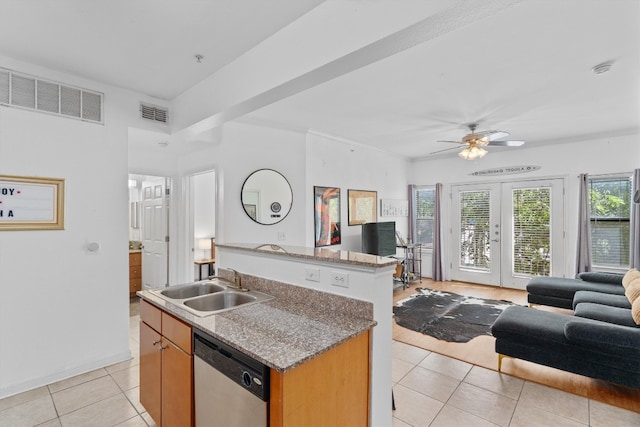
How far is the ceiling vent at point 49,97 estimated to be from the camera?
2418 mm

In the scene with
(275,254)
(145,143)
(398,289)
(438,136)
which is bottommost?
(398,289)

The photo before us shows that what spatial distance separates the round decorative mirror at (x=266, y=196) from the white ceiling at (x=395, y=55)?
0.73m

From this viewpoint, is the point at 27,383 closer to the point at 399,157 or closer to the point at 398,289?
the point at 398,289

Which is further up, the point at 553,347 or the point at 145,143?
the point at 145,143

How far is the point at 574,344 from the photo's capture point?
252cm

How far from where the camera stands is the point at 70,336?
8.91 feet

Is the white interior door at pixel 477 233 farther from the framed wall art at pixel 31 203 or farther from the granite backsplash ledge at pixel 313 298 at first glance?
the framed wall art at pixel 31 203

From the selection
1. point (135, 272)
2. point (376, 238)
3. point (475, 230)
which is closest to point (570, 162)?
point (475, 230)

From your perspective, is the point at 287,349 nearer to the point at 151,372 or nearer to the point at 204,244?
the point at 151,372

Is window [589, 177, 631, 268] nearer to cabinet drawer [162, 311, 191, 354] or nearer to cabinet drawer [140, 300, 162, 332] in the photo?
cabinet drawer [162, 311, 191, 354]

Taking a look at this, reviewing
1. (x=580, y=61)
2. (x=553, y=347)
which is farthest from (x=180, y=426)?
(x=580, y=61)

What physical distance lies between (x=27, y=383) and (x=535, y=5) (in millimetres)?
4521

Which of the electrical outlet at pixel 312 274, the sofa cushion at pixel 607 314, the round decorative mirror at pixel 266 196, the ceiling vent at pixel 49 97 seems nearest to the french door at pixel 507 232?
the sofa cushion at pixel 607 314

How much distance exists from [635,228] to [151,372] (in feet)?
20.9
